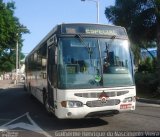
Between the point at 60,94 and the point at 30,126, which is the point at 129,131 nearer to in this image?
the point at 60,94

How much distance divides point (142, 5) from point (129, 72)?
77.4ft

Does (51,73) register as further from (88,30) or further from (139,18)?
(139,18)

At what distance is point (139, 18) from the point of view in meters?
34.9

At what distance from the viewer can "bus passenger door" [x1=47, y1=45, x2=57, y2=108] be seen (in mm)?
12633

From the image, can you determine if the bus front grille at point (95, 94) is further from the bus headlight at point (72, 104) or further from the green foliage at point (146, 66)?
the green foliage at point (146, 66)

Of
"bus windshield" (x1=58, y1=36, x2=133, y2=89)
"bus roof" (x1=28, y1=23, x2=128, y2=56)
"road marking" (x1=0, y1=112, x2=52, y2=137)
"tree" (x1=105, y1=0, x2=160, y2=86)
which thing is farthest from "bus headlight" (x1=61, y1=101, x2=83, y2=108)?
"tree" (x1=105, y1=0, x2=160, y2=86)

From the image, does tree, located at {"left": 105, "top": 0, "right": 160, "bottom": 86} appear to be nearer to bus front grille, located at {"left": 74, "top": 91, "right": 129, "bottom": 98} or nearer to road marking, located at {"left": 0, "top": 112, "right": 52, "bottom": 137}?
road marking, located at {"left": 0, "top": 112, "right": 52, "bottom": 137}

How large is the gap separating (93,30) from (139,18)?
2308cm

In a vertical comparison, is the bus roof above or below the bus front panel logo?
above

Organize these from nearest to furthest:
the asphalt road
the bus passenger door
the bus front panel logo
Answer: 1. the asphalt road
2. the bus front panel logo
3. the bus passenger door

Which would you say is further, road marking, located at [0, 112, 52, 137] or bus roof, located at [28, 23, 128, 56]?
bus roof, located at [28, 23, 128, 56]

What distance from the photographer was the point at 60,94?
1173cm

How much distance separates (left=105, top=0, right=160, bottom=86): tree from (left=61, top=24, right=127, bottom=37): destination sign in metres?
21.0

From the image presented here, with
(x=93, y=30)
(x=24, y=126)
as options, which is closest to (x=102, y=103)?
(x=93, y=30)
